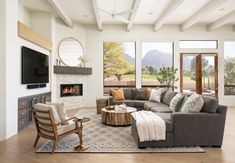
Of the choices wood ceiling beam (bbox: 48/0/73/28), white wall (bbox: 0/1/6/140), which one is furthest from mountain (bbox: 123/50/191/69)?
white wall (bbox: 0/1/6/140)

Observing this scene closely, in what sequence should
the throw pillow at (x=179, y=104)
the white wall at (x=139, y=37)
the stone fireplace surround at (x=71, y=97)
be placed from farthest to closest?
1. the white wall at (x=139, y=37)
2. the stone fireplace surround at (x=71, y=97)
3. the throw pillow at (x=179, y=104)

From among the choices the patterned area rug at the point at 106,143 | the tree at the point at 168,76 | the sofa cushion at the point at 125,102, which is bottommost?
the patterned area rug at the point at 106,143

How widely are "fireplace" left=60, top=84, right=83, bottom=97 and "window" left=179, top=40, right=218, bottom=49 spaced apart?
482 cm

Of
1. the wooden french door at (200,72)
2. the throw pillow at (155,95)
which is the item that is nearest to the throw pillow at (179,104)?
the throw pillow at (155,95)

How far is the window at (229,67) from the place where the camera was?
8391mm

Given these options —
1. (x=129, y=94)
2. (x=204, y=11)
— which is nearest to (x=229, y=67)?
(x=204, y=11)

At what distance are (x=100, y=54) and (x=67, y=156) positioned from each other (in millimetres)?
5747

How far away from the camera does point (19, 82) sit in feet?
15.1

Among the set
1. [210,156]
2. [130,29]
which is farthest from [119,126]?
[130,29]

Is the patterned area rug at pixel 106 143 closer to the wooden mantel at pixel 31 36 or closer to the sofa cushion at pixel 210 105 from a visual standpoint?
the sofa cushion at pixel 210 105

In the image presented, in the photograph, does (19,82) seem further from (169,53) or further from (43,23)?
(169,53)

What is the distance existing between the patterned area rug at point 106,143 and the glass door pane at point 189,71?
4781 millimetres

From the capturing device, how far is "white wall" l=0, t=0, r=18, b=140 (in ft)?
12.8

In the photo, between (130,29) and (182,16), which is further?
(130,29)
